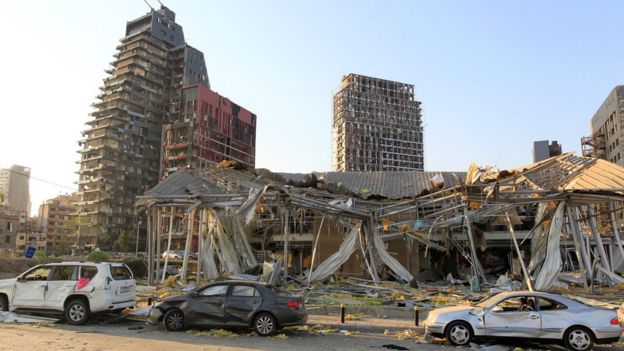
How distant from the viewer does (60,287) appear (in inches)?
535

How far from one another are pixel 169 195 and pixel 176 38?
359 feet

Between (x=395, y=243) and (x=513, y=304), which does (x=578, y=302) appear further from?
(x=395, y=243)

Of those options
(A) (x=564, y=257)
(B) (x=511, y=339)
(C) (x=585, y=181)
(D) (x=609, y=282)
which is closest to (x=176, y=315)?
(B) (x=511, y=339)

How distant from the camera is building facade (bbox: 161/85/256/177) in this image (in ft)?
342

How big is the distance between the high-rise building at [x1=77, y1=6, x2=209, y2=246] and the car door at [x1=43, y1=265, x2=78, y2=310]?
88871mm

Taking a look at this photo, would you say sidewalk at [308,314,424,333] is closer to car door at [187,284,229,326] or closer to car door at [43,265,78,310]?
car door at [187,284,229,326]

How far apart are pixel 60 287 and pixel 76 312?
2.73 feet

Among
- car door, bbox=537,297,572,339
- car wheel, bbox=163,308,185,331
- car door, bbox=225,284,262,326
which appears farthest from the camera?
car wheel, bbox=163,308,185,331

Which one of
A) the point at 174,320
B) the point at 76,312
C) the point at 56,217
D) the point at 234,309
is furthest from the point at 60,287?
the point at 56,217

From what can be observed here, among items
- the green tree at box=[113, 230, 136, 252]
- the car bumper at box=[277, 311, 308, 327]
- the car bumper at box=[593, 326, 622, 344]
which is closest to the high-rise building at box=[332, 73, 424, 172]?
the green tree at box=[113, 230, 136, 252]

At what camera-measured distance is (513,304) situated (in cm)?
1109

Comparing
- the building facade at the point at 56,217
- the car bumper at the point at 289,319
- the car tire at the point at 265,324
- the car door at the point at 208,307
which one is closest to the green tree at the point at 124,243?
the building facade at the point at 56,217

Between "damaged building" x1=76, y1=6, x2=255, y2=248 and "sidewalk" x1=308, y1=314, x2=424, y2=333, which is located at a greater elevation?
"damaged building" x1=76, y1=6, x2=255, y2=248

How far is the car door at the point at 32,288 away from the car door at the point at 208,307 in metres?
4.40
